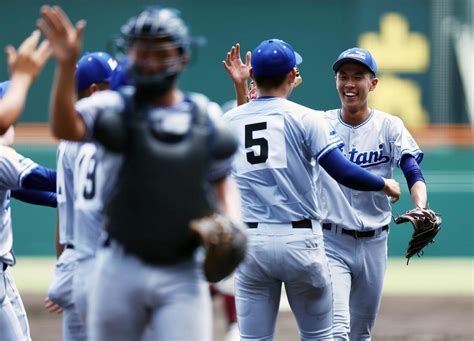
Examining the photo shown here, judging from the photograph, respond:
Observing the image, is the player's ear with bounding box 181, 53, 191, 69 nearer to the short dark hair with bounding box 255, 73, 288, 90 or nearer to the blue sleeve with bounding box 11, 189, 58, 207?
the short dark hair with bounding box 255, 73, 288, 90

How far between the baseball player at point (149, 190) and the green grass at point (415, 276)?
7.80 metres

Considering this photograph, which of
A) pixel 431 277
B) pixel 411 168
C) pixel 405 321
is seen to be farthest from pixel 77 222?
pixel 431 277

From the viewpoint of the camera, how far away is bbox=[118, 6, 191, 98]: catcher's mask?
4.08 metres

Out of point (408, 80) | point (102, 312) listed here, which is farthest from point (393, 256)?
point (102, 312)

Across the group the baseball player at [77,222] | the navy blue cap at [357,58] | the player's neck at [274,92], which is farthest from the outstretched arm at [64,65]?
the navy blue cap at [357,58]

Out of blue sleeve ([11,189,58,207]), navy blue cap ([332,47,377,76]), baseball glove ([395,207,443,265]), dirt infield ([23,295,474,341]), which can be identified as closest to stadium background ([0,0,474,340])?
dirt infield ([23,295,474,341])

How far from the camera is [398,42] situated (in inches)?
547

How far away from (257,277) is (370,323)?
123cm

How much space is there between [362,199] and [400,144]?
1.40 feet

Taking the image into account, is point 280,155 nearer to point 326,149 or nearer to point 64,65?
point 326,149

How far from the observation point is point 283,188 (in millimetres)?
5871

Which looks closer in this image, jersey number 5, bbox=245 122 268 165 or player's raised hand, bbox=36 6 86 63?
player's raised hand, bbox=36 6 86 63

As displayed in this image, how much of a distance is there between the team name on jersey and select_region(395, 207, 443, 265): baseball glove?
391 mm

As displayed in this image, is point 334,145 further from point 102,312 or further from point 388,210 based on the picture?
point 102,312
